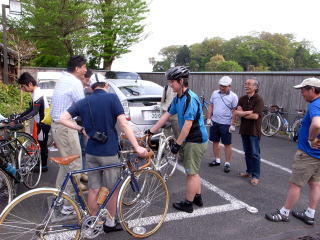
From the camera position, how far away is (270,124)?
8961mm

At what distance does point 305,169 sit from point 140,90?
11.8 ft

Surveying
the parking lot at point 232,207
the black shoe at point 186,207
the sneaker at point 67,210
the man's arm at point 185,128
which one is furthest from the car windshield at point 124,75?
the sneaker at point 67,210

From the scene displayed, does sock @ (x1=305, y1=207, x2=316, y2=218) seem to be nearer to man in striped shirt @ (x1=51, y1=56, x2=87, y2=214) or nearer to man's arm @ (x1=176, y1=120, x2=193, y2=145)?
man's arm @ (x1=176, y1=120, x2=193, y2=145)

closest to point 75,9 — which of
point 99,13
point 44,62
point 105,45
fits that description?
point 99,13

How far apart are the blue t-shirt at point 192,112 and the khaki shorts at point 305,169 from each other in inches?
44.5

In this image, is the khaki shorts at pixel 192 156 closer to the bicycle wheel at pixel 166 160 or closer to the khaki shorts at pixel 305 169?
the bicycle wheel at pixel 166 160

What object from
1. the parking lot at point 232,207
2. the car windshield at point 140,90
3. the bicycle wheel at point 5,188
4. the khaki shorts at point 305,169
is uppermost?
the car windshield at point 140,90

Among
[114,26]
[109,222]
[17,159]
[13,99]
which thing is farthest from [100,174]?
[114,26]

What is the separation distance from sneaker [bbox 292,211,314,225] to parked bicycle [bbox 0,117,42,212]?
3.51 meters

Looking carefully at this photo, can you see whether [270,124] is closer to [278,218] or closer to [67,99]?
[278,218]

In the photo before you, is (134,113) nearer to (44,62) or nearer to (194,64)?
(44,62)

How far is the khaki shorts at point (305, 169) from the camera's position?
3.32 metres

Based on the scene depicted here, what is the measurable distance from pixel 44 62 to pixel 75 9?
15.4 ft

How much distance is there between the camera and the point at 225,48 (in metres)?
90.9
